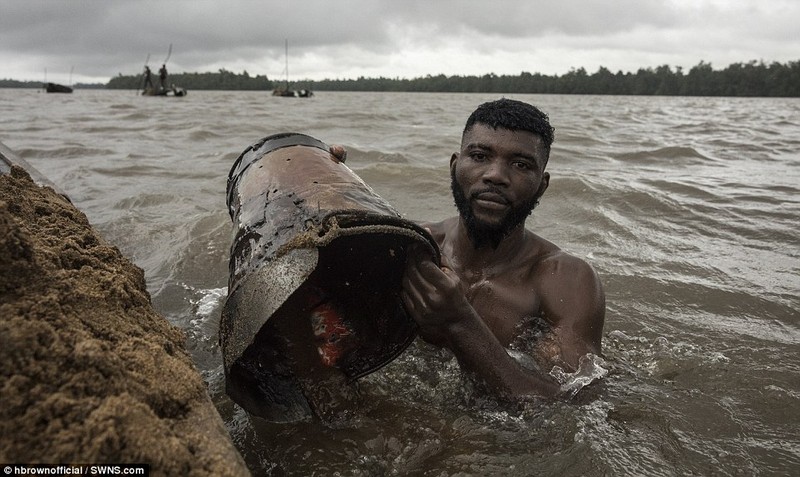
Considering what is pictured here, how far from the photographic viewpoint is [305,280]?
1.73m

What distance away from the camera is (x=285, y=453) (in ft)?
6.69

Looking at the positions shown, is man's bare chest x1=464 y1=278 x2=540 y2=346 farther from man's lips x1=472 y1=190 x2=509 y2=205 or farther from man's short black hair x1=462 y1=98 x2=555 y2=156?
man's short black hair x1=462 y1=98 x2=555 y2=156

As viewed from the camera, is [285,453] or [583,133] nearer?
[285,453]

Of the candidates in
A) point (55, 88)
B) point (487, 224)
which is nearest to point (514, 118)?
point (487, 224)

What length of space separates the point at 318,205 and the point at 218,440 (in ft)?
3.06

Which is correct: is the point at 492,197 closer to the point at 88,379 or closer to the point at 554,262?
the point at 554,262

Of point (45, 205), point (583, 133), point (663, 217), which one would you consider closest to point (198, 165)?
point (663, 217)

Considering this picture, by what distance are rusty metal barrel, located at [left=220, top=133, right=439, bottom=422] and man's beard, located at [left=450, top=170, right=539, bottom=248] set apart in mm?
805

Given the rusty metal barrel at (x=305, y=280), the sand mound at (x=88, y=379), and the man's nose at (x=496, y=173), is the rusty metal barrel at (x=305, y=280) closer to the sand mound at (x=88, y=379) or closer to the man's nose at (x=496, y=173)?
the sand mound at (x=88, y=379)

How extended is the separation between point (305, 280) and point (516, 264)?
1.63m

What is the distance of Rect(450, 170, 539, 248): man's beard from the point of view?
9.59 feet

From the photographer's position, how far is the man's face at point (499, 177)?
2.84 m

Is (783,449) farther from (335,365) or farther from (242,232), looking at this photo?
(242,232)

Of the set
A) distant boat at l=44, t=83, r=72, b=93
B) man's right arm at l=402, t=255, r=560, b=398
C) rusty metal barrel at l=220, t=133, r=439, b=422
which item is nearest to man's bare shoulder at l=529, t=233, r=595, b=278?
man's right arm at l=402, t=255, r=560, b=398
